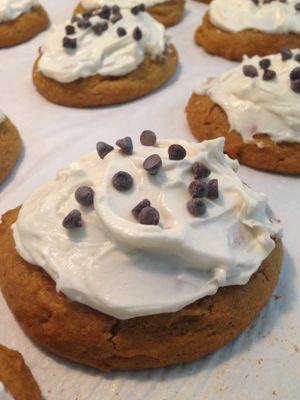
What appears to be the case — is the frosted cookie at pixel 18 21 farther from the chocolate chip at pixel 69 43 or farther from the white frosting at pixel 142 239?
the white frosting at pixel 142 239

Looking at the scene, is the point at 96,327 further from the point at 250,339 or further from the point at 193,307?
the point at 250,339

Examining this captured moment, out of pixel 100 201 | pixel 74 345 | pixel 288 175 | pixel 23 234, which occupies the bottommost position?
pixel 288 175

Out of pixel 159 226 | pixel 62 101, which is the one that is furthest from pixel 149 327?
pixel 62 101

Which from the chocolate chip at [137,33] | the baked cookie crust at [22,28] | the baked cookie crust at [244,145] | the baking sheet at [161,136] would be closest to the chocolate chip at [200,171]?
the baking sheet at [161,136]

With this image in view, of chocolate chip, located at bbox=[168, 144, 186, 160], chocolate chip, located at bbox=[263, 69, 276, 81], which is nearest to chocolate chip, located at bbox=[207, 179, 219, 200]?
chocolate chip, located at bbox=[168, 144, 186, 160]

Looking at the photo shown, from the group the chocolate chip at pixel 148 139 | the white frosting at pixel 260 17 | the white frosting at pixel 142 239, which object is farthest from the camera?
the white frosting at pixel 260 17

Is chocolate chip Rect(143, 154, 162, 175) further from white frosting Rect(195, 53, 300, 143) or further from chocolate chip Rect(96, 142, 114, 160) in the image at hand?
white frosting Rect(195, 53, 300, 143)

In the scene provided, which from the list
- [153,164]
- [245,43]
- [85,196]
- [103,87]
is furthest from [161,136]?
[85,196]
